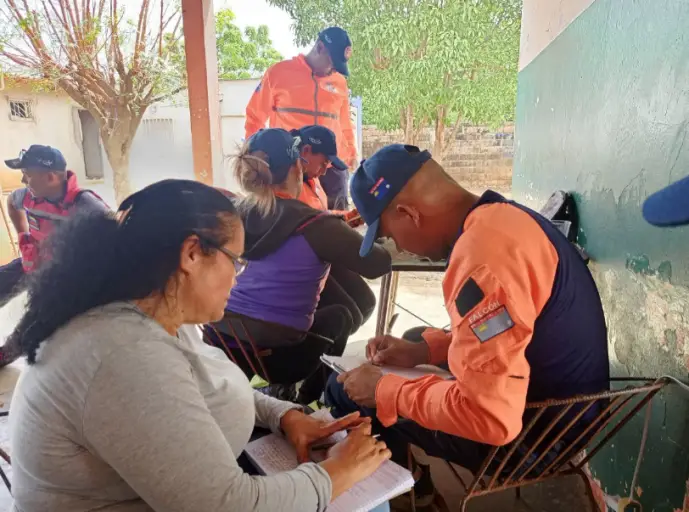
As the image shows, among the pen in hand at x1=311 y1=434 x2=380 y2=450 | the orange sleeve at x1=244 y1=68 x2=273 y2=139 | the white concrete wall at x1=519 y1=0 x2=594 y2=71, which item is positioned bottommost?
the pen in hand at x1=311 y1=434 x2=380 y2=450

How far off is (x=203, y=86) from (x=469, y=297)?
4.04 meters

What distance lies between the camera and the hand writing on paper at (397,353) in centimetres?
166

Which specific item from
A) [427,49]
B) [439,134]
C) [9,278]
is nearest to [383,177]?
[9,278]

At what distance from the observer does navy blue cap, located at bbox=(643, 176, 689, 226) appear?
696mm

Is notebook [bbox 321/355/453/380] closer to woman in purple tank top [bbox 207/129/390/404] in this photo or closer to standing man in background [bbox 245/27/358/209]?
woman in purple tank top [bbox 207/129/390/404]

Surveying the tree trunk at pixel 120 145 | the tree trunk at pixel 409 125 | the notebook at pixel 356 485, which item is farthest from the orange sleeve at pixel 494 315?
the tree trunk at pixel 120 145

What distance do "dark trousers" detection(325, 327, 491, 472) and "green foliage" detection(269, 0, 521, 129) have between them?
7.25 meters

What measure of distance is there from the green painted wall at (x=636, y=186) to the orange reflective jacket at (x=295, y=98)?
71.7 inches

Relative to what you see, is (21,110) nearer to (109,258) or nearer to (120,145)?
(120,145)

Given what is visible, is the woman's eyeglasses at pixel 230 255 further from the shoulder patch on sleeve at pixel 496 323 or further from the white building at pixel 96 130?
the white building at pixel 96 130

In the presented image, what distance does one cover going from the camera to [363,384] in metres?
1.41

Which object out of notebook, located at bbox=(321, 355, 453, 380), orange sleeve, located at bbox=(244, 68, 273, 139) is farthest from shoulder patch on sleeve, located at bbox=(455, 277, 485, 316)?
orange sleeve, located at bbox=(244, 68, 273, 139)

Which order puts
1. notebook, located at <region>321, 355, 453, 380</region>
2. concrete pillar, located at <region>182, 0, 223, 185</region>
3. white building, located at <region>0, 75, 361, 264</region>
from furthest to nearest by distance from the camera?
1. white building, located at <region>0, 75, 361, 264</region>
2. concrete pillar, located at <region>182, 0, 223, 185</region>
3. notebook, located at <region>321, 355, 453, 380</region>

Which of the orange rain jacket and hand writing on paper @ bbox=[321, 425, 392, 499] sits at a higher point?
the orange rain jacket
